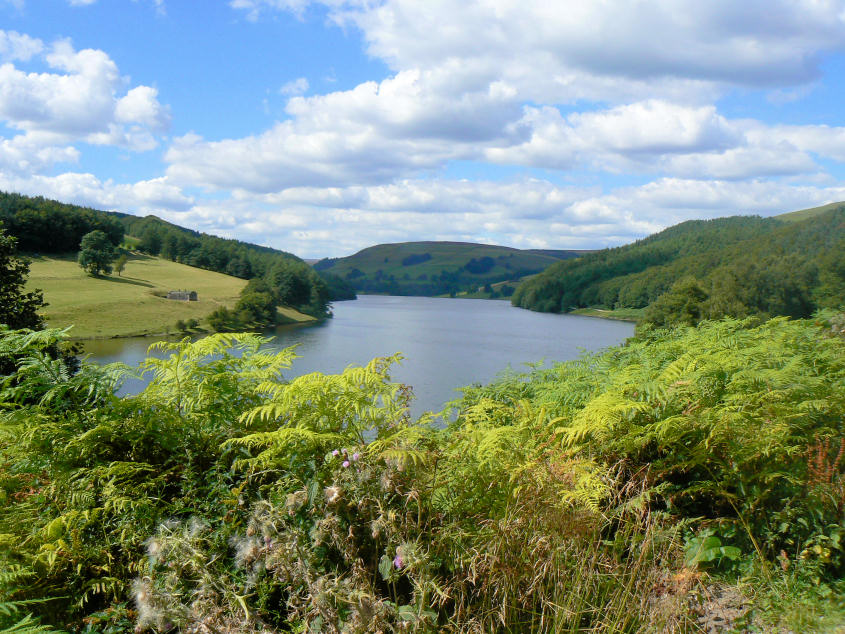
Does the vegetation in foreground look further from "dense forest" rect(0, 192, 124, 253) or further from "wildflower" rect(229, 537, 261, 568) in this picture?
"dense forest" rect(0, 192, 124, 253)

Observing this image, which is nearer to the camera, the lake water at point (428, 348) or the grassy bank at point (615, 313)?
the lake water at point (428, 348)

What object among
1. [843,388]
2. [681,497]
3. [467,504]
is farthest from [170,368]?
[843,388]

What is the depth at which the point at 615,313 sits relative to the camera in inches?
3819

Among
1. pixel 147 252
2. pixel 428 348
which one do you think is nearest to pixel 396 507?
pixel 428 348

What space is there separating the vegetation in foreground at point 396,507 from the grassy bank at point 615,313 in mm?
79388

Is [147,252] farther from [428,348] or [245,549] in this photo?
[245,549]

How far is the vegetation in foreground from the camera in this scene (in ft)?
7.90

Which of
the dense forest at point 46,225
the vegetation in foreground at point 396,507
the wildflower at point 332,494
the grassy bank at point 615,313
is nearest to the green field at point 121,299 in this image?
the dense forest at point 46,225

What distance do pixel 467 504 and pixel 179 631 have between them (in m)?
1.39

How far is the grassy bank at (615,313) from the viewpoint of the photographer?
87.1 metres

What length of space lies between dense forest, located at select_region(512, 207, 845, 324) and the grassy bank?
2.81 meters

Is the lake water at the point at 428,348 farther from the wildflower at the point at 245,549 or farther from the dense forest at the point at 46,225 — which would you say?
the dense forest at the point at 46,225

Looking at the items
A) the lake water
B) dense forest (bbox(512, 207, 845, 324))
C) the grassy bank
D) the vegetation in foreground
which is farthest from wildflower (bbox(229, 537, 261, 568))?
the grassy bank

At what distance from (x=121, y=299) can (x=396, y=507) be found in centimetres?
7004
